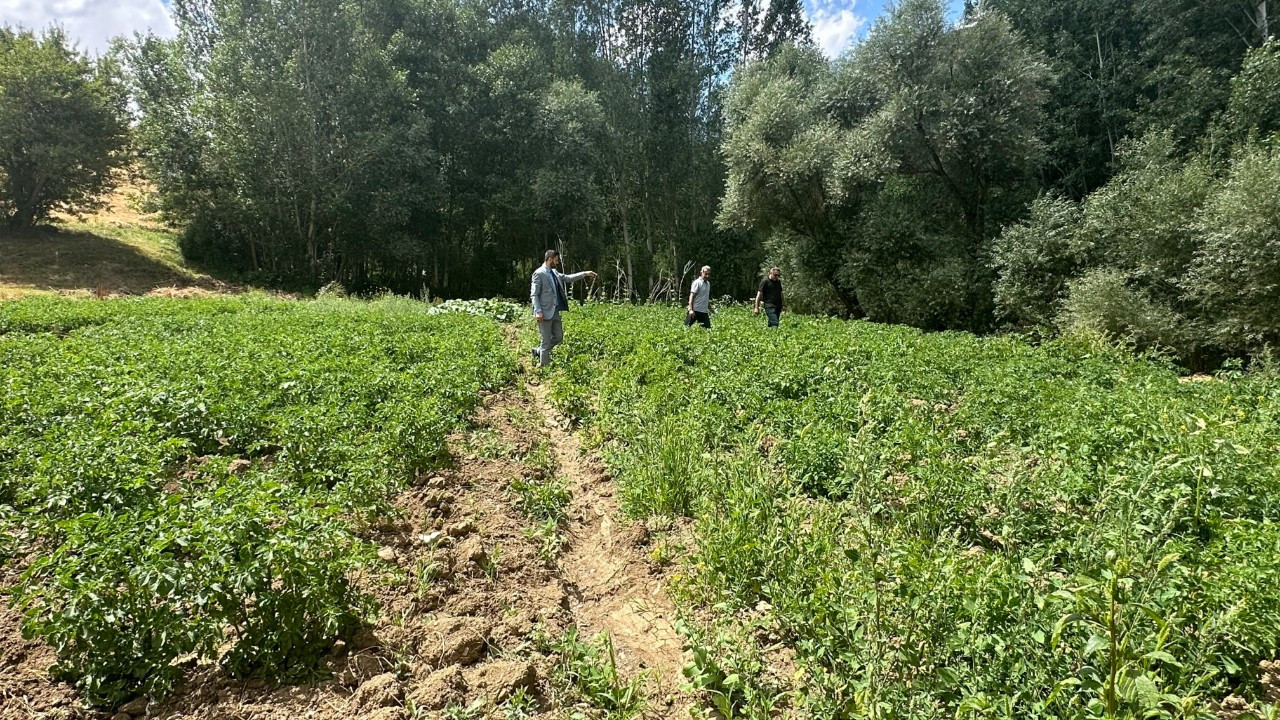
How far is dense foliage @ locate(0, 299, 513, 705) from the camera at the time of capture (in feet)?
8.86

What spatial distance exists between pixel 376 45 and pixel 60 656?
102ft

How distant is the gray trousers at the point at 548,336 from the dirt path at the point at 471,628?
4.68 meters

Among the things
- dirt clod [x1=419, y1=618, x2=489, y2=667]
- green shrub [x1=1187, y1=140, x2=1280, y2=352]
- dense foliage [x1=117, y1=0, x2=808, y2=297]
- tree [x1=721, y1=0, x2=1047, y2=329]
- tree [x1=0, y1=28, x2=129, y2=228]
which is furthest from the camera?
dense foliage [x1=117, y1=0, x2=808, y2=297]

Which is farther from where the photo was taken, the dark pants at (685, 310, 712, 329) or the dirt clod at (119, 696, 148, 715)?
the dark pants at (685, 310, 712, 329)

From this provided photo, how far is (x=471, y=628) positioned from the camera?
3.33 m

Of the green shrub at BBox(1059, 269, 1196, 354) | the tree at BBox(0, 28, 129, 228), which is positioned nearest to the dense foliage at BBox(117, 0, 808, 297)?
the tree at BBox(0, 28, 129, 228)

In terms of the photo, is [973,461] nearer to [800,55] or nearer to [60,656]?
[60,656]

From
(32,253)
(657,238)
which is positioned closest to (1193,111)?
(657,238)

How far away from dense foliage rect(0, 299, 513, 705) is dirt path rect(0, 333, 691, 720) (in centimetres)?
18

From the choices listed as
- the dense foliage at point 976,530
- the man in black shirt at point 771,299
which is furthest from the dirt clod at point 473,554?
the man in black shirt at point 771,299

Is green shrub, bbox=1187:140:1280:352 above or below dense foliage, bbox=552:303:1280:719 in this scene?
above

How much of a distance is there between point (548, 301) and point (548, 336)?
Result: 2.32 feet

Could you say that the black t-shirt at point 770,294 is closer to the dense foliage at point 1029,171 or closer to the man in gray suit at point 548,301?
the man in gray suit at point 548,301

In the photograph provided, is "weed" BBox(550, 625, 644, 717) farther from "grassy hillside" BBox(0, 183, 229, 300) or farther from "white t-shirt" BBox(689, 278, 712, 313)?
"grassy hillside" BBox(0, 183, 229, 300)
